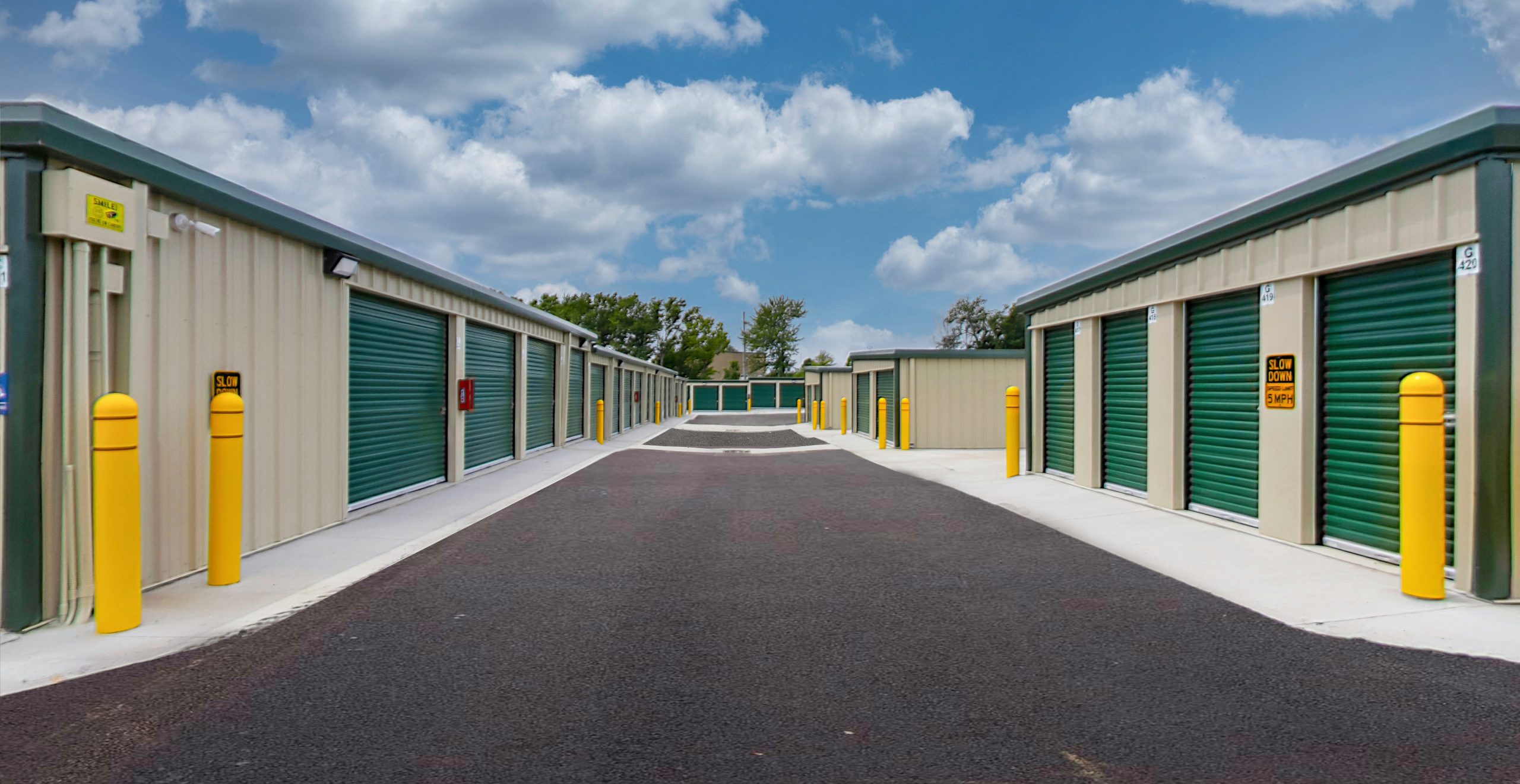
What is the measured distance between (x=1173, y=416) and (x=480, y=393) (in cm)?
1120

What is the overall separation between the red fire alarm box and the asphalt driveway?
248 inches

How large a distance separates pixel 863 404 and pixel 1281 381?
19889 mm

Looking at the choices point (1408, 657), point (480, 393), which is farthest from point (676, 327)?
point (1408, 657)

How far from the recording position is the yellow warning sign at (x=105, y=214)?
5.20m

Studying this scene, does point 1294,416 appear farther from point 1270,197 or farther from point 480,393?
point 480,393

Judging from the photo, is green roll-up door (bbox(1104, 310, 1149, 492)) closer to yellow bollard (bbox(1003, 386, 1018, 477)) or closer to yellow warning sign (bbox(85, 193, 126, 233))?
yellow bollard (bbox(1003, 386, 1018, 477))

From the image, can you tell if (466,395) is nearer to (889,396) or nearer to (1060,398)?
(1060,398)

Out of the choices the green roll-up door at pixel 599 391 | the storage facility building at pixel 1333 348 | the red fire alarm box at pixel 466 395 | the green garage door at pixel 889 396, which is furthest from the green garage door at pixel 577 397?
the storage facility building at pixel 1333 348

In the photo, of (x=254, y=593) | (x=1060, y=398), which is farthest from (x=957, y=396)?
(x=254, y=593)

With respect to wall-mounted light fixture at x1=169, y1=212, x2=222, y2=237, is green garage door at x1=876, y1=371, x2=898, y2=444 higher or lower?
lower

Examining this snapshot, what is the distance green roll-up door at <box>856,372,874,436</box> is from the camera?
2631cm

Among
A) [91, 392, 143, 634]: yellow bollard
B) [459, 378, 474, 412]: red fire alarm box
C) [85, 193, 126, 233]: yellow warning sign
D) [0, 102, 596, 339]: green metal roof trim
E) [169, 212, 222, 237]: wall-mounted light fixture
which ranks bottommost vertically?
[91, 392, 143, 634]: yellow bollard

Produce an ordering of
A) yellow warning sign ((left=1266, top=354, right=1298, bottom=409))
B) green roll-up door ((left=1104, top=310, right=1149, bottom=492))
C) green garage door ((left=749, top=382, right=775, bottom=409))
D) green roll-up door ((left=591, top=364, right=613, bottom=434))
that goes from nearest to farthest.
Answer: yellow warning sign ((left=1266, top=354, right=1298, bottom=409)) < green roll-up door ((left=1104, top=310, right=1149, bottom=492)) < green roll-up door ((left=591, top=364, right=613, bottom=434)) < green garage door ((left=749, top=382, right=775, bottom=409))

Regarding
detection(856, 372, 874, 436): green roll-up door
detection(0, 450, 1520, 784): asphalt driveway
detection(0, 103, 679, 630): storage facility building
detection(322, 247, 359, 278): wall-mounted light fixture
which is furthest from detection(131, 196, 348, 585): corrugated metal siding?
detection(856, 372, 874, 436): green roll-up door
